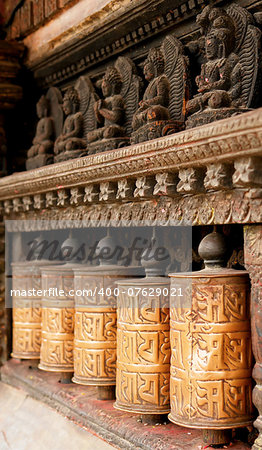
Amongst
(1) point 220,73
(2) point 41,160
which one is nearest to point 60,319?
(2) point 41,160

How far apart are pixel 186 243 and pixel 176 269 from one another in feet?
0.54

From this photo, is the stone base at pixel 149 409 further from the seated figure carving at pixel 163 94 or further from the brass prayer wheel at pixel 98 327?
the seated figure carving at pixel 163 94

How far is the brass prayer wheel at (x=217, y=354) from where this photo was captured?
8.36 feet

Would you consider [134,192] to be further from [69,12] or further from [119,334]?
[69,12]

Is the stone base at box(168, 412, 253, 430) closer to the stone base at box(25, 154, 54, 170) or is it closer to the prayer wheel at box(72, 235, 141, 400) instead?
the prayer wheel at box(72, 235, 141, 400)

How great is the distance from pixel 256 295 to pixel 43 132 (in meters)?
2.69

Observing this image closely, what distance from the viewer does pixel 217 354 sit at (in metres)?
2.55

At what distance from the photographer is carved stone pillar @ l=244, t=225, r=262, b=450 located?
2.41 meters

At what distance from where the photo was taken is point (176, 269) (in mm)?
3389

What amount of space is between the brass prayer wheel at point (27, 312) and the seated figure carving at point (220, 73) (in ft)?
6.57

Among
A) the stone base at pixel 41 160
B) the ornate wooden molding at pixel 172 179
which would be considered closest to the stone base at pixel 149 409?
the ornate wooden molding at pixel 172 179

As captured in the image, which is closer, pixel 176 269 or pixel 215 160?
pixel 215 160

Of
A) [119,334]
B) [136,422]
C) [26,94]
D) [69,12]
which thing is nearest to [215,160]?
[119,334]

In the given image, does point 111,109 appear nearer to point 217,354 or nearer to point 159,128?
point 159,128
